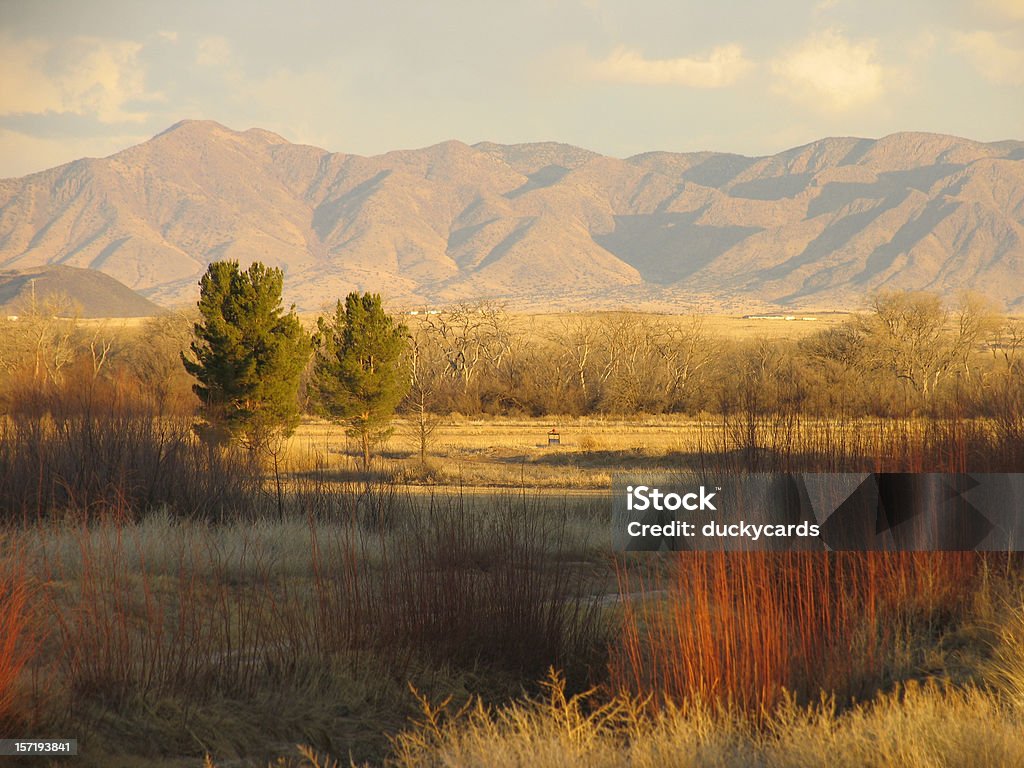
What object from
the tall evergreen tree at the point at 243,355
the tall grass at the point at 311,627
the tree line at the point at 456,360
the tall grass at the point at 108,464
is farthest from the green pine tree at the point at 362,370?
the tall grass at the point at 311,627

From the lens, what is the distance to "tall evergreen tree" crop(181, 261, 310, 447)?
104 feet

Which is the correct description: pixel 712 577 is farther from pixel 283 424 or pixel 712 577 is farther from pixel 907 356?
pixel 907 356

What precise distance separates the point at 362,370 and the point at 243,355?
17.3 ft

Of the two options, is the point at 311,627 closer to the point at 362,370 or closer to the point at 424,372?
the point at 362,370

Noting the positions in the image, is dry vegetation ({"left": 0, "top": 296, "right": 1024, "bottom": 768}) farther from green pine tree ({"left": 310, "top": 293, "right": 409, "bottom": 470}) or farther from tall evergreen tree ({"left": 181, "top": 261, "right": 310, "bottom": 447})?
green pine tree ({"left": 310, "top": 293, "right": 409, "bottom": 470})

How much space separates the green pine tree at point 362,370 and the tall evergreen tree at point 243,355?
373 centimetres

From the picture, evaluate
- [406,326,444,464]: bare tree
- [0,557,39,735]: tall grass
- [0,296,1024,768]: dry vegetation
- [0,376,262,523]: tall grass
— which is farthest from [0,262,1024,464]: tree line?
[0,557,39,735]: tall grass

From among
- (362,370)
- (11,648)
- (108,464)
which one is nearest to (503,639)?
(11,648)

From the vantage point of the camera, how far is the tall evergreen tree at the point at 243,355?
3183cm

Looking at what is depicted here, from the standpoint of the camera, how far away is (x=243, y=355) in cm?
3195

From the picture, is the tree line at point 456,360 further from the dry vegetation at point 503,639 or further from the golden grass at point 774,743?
the golden grass at point 774,743

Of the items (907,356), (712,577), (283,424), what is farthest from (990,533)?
(907,356)

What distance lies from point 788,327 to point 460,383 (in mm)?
67266

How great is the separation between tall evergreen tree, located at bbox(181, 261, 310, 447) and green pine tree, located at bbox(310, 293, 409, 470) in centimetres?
373
